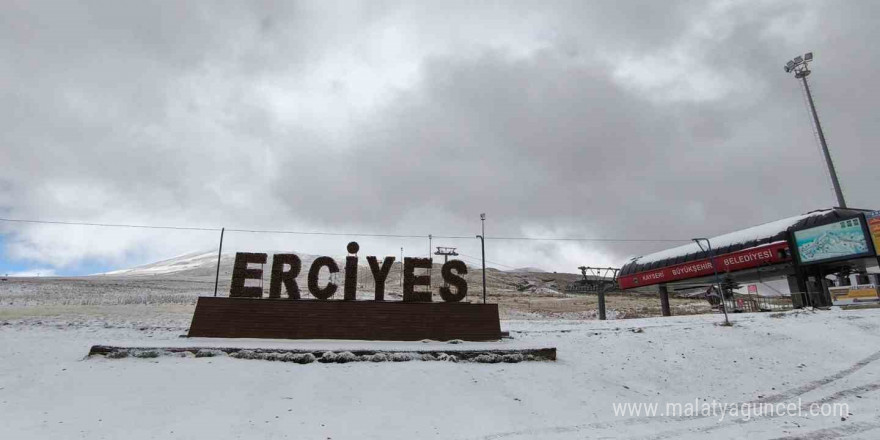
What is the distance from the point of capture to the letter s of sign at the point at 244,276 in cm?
2192

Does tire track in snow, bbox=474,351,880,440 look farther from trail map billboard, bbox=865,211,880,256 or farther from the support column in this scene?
the support column

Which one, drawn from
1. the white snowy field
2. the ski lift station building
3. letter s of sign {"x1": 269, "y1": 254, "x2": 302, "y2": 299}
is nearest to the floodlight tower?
the ski lift station building

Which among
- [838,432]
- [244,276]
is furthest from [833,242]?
[244,276]

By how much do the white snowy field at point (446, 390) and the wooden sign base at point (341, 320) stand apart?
1.32 m

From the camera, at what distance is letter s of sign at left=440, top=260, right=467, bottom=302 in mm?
23453

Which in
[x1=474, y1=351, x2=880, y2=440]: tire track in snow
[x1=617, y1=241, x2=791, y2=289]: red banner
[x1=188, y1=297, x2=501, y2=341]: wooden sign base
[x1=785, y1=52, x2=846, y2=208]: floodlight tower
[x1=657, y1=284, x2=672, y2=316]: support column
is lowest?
[x1=474, y1=351, x2=880, y2=440]: tire track in snow

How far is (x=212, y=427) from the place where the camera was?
446 inches

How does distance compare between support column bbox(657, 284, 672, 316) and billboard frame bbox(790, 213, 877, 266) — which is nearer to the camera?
billboard frame bbox(790, 213, 877, 266)

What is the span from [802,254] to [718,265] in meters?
7.12

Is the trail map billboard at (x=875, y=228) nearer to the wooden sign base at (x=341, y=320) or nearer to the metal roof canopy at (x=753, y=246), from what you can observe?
the metal roof canopy at (x=753, y=246)

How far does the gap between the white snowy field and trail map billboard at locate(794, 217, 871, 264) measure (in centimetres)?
1230

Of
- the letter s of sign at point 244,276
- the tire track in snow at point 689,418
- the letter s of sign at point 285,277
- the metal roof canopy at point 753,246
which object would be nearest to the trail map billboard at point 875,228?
the metal roof canopy at point 753,246

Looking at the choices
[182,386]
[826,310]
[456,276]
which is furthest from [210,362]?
[826,310]

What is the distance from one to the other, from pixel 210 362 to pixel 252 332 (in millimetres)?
4966
